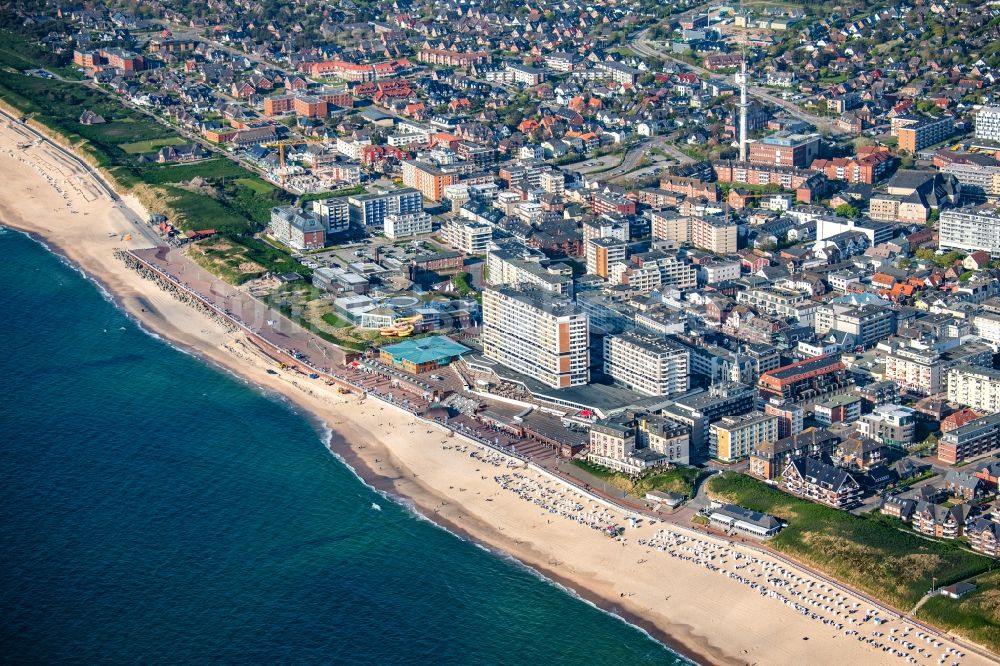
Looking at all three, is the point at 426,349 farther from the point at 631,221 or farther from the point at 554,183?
the point at 554,183

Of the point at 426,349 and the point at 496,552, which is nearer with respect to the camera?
the point at 496,552

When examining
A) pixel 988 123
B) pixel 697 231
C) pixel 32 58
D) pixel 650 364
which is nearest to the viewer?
pixel 650 364

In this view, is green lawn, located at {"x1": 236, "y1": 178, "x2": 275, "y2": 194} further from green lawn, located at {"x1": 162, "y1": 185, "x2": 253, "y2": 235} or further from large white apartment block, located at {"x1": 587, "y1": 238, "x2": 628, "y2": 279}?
large white apartment block, located at {"x1": 587, "y1": 238, "x2": 628, "y2": 279}

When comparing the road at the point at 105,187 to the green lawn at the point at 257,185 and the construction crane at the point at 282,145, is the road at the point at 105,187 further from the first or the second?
the construction crane at the point at 282,145

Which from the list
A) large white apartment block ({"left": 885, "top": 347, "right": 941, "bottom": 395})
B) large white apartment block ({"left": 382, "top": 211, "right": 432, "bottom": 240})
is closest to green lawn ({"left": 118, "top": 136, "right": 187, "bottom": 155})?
large white apartment block ({"left": 382, "top": 211, "right": 432, "bottom": 240})

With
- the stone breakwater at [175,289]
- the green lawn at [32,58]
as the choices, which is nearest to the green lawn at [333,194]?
the stone breakwater at [175,289]

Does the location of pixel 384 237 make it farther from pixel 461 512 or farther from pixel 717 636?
pixel 717 636

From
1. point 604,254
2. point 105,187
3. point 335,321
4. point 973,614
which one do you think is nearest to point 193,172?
point 105,187
